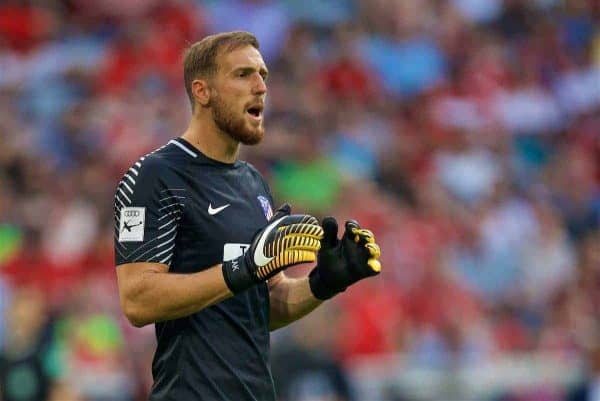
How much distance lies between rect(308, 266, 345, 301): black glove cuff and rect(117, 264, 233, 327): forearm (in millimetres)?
513

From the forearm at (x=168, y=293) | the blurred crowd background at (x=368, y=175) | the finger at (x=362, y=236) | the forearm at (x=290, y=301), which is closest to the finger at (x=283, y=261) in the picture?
the forearm at (x=168, y=293)

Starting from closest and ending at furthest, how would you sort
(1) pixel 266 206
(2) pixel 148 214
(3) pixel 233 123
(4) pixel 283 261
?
(4) pixel 283 261 → (2) pixel 148 214 → (3) pixel 233 123 → (1) pixel 266 206

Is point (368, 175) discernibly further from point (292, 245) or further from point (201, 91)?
point (292, 245)

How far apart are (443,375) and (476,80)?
4.12 meters

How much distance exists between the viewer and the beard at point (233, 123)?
4543 mm

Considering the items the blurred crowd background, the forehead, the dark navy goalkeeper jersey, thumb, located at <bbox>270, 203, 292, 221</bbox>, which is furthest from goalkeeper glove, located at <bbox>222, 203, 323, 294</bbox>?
the blurred crowd background

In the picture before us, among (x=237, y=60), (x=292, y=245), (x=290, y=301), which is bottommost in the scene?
(x=290, y=301)

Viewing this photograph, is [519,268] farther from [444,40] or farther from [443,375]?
[444,40]

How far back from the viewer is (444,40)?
12.9m

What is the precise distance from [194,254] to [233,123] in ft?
1.54

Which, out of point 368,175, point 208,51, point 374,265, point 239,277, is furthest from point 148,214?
point 368,175

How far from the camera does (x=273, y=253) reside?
4.12m

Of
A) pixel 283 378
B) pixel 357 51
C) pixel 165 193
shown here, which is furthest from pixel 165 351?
pixel 357 51

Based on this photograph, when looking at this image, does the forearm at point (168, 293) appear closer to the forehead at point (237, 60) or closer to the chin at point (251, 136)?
the chin at point (251, 136)
